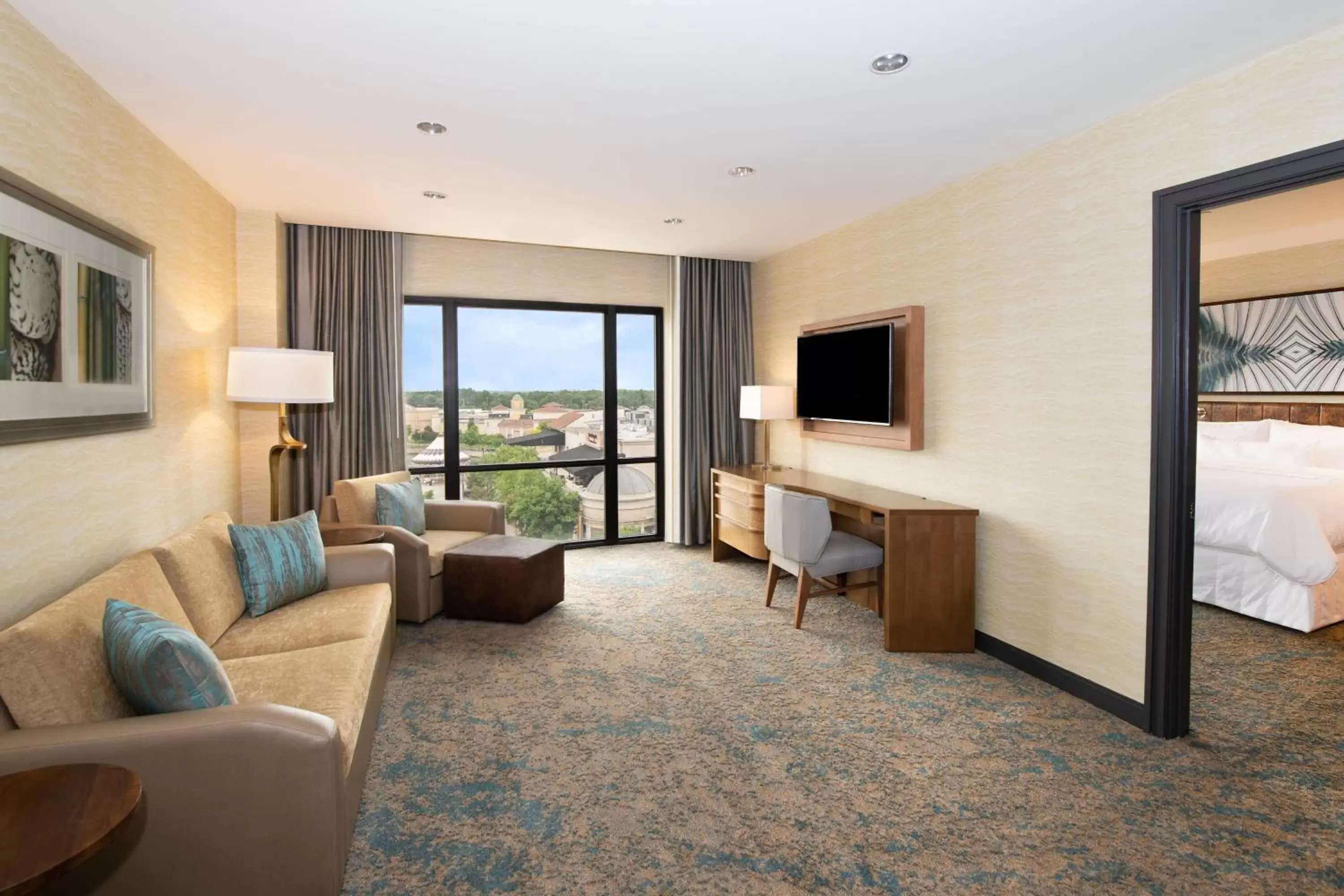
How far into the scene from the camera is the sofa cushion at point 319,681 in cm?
212

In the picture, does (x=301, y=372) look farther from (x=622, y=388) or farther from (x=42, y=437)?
(x=622, y=388)

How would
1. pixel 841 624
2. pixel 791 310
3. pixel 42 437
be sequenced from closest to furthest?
pixel 42 437, pixel 841 624, pixel 791 310

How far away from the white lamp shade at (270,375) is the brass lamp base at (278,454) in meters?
0.34

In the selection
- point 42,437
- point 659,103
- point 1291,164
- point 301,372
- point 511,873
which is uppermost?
point 659,103

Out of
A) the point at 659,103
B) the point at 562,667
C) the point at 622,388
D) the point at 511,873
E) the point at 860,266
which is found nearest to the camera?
the point at 511,873

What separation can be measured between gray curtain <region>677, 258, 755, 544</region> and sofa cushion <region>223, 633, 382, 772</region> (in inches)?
143

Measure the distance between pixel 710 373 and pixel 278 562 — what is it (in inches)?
147

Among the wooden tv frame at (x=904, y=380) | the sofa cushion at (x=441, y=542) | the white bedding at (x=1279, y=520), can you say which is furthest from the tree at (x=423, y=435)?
the white bedding at (x=1279, y=520)

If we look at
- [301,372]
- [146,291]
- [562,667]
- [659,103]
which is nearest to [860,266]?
[659,103]

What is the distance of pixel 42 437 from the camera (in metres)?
2.23

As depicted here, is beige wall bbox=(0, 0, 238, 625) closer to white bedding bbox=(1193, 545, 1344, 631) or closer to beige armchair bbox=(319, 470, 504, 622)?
beige armchair bbox=(319, 470, 504, 622)

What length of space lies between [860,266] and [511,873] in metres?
3.91

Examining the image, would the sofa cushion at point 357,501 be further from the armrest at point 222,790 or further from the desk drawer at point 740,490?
the armrest at point 222,790

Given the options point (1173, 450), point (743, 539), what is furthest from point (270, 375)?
point (1173, 450)
